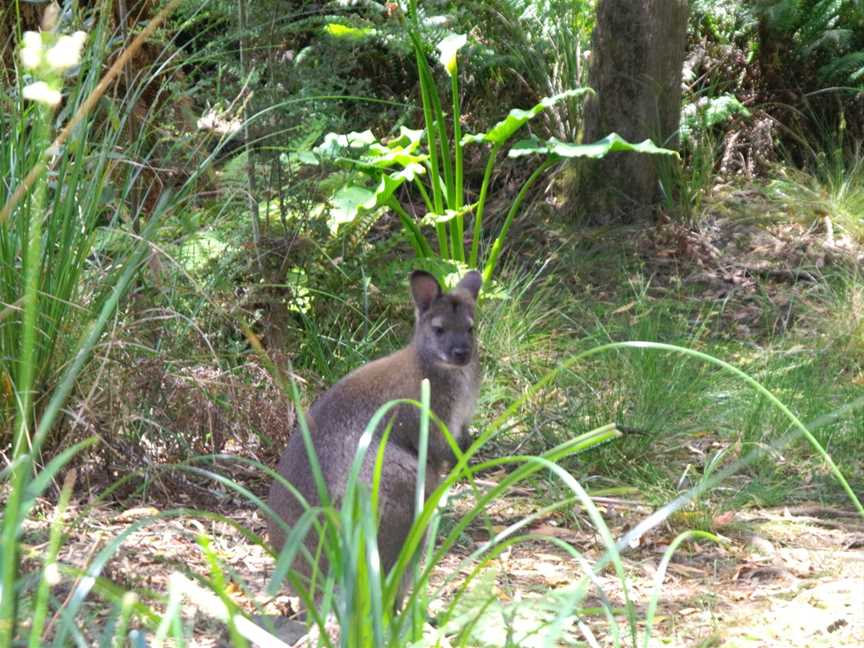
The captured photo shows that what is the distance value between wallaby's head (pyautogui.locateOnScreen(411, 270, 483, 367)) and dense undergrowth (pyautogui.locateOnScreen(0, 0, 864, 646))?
0.47 m

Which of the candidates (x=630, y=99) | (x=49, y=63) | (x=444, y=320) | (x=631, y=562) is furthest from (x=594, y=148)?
(x=49, y=63)

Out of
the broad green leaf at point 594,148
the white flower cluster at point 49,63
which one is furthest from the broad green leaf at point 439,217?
the white flower cluster at point 49,63

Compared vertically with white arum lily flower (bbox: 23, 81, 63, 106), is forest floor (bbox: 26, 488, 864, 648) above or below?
below

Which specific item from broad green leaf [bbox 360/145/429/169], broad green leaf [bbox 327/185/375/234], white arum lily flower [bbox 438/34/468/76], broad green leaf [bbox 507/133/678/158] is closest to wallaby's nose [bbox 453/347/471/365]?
broad green leaf [bbox 327/185/375/234]

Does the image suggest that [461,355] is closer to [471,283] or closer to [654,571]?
[471,283]

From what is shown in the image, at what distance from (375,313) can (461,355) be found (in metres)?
1.89

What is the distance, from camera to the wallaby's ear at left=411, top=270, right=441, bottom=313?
201 inches

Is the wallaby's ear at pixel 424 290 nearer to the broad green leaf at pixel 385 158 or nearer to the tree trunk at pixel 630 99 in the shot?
the broad green leaf at pixel 385 158

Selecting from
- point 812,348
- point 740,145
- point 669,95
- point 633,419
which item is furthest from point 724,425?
point 740,145

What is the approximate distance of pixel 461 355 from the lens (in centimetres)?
482

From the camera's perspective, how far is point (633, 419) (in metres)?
5.66

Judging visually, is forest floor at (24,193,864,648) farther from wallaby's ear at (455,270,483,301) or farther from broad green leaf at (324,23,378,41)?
broad green leaf at (324,23,378,41)

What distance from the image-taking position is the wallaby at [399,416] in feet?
13.4

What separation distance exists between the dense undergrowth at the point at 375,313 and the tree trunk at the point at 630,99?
0.82 feet
